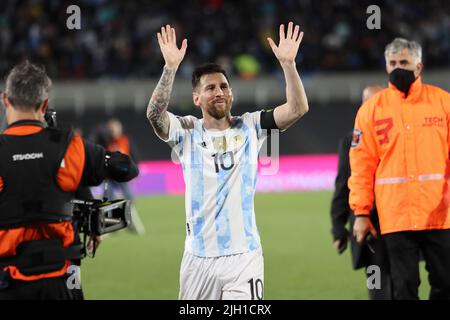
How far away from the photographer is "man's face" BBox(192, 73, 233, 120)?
18.5ft

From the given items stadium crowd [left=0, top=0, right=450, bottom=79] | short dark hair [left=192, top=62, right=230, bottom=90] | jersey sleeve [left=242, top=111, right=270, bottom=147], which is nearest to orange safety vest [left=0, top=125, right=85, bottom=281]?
short dark hair [left=192, top=62, right=230, bottom=90]

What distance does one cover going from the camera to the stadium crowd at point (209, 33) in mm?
23375

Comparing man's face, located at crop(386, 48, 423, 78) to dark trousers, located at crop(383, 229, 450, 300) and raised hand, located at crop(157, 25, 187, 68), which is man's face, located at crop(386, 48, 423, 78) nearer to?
dark trousers, located at crop(383, 229, 450, 300)

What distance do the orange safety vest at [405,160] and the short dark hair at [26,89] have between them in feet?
8.43

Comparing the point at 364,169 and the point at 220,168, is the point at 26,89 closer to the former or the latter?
the point at 220,168

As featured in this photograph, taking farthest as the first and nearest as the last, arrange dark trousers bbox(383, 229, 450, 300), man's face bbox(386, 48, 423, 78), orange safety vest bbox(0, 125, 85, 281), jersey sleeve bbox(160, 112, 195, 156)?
man's face bbox(386, 48, 423, 78)
dark trousers bbox(383, 229, 450, 300)
jersey sleeve bbox(160, 112, 195, 156)
orange safety vest bbox(0, 125, 85, 281)

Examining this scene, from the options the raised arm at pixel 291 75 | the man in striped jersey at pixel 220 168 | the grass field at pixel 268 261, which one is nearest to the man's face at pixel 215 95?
the man in striped jersey at pixel 220 168

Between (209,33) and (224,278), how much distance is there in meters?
20.0

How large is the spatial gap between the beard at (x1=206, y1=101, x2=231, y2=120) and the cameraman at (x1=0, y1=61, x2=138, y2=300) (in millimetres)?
1169

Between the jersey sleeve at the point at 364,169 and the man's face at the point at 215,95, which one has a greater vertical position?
the man's face at the point at 215,95

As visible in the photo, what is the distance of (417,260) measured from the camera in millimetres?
6043

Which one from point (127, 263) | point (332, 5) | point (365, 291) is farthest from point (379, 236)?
point (332, 5)

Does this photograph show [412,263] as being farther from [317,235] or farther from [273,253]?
[317,235]

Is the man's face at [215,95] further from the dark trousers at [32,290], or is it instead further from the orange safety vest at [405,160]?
the dark trousers at [32,290]
